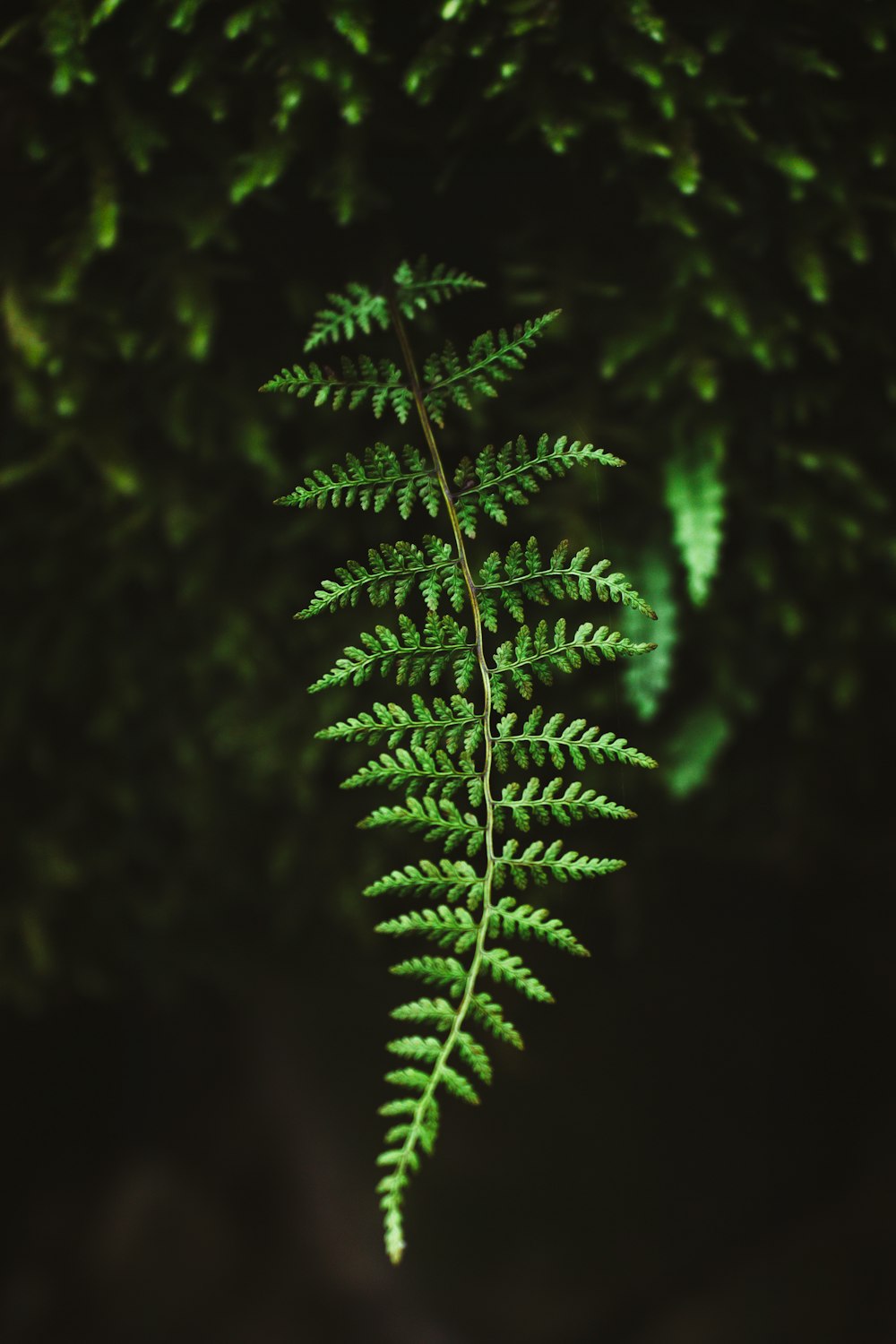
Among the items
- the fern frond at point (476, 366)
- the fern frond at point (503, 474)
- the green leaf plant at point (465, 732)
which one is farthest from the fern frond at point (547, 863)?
the fern frond at point (476, 366)

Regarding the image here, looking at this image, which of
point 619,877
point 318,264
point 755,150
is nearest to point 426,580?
point 318,264

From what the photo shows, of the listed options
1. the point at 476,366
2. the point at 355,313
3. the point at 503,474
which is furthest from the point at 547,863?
the point at 355,313

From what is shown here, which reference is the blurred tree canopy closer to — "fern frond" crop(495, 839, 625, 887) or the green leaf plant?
the green leaf plant

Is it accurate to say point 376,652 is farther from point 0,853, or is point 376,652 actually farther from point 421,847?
point 0,853

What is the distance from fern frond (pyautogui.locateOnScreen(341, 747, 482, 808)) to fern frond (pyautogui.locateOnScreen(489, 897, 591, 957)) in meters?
0.12

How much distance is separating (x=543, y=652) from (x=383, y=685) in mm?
1017

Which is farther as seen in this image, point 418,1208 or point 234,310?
point 418,1208

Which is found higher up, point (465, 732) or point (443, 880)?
point (465, 732)

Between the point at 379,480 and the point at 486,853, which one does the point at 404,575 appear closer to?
the point at 379,480

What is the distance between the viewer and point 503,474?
1.01 metres

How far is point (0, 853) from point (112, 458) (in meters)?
1.07

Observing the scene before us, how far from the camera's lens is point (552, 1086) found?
2.34 meters

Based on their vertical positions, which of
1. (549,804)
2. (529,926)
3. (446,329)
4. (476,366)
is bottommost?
(529,926)

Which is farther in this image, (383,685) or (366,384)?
(383,685)
